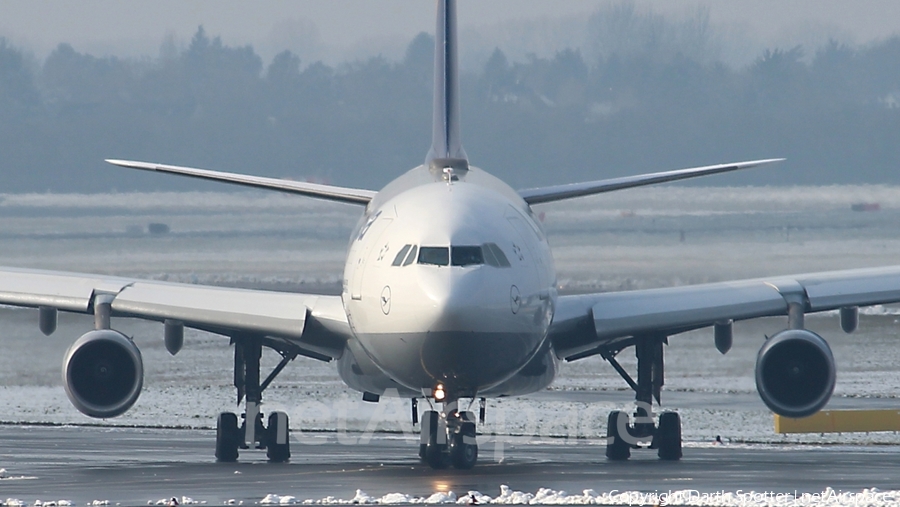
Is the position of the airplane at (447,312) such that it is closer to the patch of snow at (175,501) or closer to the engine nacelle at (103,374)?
the engine nacelle at (103,374)

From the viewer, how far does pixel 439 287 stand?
18.0m

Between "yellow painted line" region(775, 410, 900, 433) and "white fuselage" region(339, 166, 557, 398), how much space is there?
8.41 metres

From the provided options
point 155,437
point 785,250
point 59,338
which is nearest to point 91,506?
point 155,437

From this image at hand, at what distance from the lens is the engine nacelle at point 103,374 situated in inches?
829

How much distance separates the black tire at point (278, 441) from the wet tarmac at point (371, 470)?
21cm

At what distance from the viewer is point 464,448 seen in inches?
770

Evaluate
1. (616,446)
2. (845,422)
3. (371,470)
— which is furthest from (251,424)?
(845,422)

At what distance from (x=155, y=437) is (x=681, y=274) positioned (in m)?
15.4

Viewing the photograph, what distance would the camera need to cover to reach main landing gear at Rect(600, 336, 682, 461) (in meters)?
22.7

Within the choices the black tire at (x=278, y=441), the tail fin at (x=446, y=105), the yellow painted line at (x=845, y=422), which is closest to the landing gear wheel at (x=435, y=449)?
the black tire at (x=278, y=441)

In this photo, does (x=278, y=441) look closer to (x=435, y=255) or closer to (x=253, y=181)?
(x=253, y=181)

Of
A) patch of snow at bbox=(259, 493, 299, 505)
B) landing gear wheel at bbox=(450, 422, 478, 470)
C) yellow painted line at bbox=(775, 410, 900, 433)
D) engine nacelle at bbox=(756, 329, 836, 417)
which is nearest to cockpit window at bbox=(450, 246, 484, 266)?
landing gear wheel at bbox=(450, 422, 478, 470)

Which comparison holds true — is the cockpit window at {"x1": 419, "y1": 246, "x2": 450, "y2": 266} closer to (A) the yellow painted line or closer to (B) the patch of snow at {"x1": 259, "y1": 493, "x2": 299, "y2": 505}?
(B) the patch of snow at {"x1": 259, "y1": 493, "x2": 299, "y2": 505}

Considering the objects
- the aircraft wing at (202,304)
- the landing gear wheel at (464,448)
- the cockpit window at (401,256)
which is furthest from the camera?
the aircraft wing at (202,304)
